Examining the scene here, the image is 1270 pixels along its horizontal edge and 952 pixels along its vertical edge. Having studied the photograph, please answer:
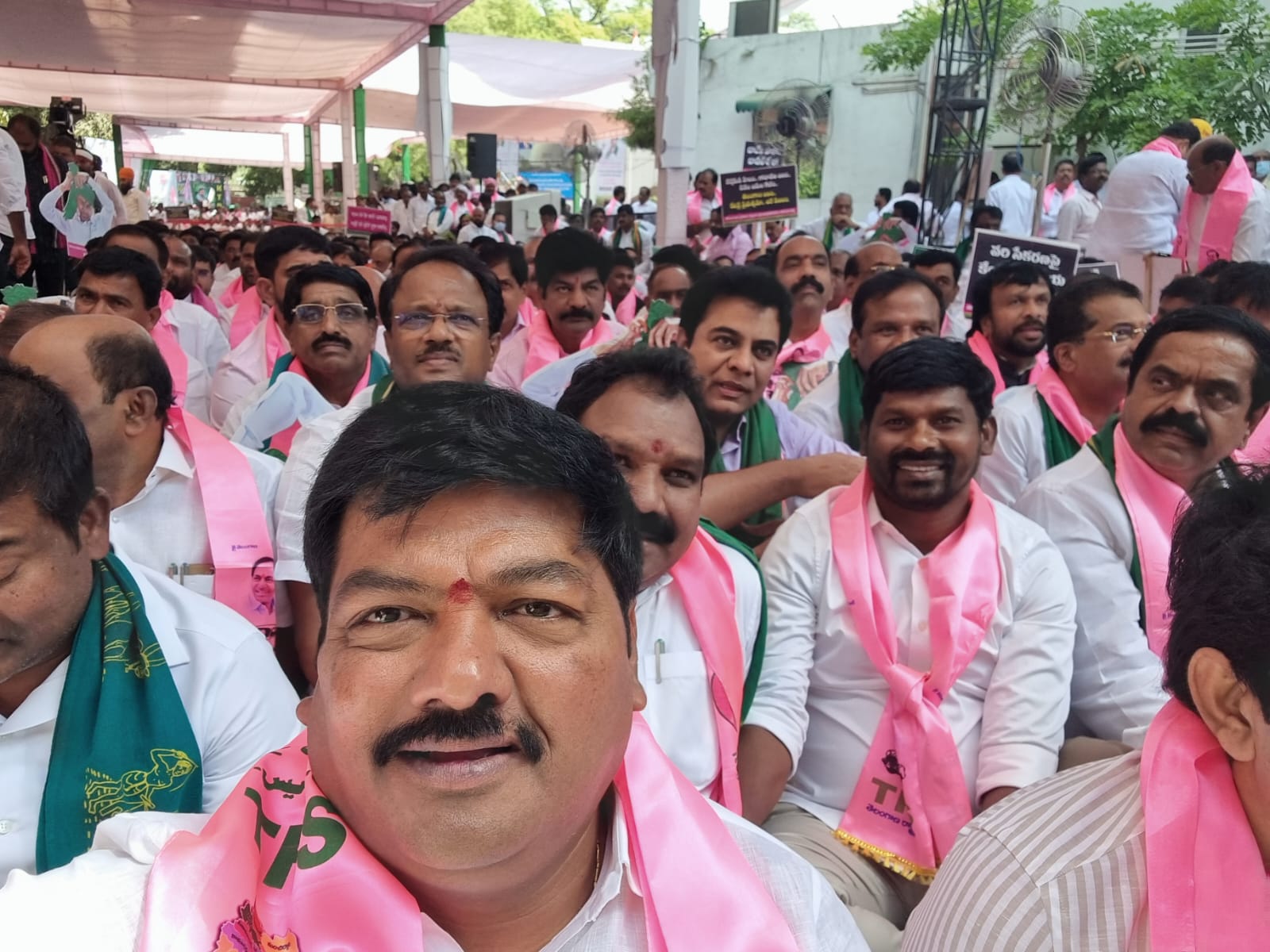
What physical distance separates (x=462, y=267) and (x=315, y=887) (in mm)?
2528

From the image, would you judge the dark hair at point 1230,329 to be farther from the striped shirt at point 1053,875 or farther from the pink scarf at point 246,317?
the pink scarf at point 246,317

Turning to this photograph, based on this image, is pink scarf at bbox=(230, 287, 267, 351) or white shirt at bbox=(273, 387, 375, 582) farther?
pink scarf at bbox=(230, 287, 267, 351)

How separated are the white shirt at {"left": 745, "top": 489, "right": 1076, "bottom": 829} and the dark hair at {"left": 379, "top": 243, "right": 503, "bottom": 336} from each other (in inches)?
54.8

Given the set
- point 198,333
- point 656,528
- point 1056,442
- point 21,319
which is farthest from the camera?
point 198,333

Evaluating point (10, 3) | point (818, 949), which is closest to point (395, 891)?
point (818, 949)

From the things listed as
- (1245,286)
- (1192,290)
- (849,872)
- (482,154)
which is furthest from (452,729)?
(482,154)

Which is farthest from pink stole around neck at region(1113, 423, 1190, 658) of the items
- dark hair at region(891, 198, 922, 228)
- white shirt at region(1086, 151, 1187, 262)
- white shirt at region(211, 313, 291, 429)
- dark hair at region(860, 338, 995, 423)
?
dark hair at region(891, 198, 922, 228)

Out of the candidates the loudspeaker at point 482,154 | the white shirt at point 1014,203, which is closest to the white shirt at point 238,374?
the white shirt at point 1014,203

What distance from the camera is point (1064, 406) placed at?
3.55 meters

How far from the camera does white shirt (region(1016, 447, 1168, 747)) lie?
8.36ft

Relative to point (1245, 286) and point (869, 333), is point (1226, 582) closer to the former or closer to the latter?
point (869, 333)

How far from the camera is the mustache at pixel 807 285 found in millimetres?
5309

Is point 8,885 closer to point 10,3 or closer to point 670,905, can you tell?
point 670,905

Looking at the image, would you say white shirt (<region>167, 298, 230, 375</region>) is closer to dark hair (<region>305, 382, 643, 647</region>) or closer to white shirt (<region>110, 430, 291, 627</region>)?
white shirt (<region>110, 430, 291, 627</region>)
